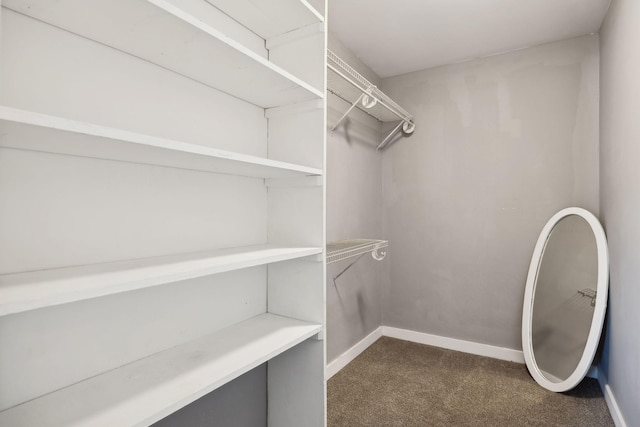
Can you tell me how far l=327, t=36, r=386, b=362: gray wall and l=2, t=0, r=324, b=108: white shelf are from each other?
3.35 feet

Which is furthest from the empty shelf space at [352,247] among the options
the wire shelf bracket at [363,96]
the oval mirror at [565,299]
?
the oval mirror at [565,299]

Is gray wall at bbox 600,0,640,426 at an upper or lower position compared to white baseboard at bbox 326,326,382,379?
upper

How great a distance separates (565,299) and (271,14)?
2.38 metres

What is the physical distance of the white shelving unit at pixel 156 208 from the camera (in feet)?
2.53

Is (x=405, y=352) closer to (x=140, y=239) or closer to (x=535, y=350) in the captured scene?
(x=535, y=350)

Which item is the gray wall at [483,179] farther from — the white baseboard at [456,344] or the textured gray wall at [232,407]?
the textured gray wall at [232,407]

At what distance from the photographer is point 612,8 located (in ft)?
6.02

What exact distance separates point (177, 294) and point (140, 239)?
0.23 m

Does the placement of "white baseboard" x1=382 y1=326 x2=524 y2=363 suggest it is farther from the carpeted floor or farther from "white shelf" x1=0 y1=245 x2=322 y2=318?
"white shelf" x1=0 y1=245 x2=322 y2=318

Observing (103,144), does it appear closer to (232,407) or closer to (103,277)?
(103,277)

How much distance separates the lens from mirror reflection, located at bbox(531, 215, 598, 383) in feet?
6.59

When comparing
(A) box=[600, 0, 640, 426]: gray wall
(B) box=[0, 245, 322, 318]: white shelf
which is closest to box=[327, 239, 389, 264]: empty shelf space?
(B) box=[0, 245, 322, 318]: white shelf

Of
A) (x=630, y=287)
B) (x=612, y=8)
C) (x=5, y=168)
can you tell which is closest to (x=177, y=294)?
(x=5, y=168)

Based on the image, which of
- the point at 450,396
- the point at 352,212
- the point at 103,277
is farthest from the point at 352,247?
the point at 103,277
